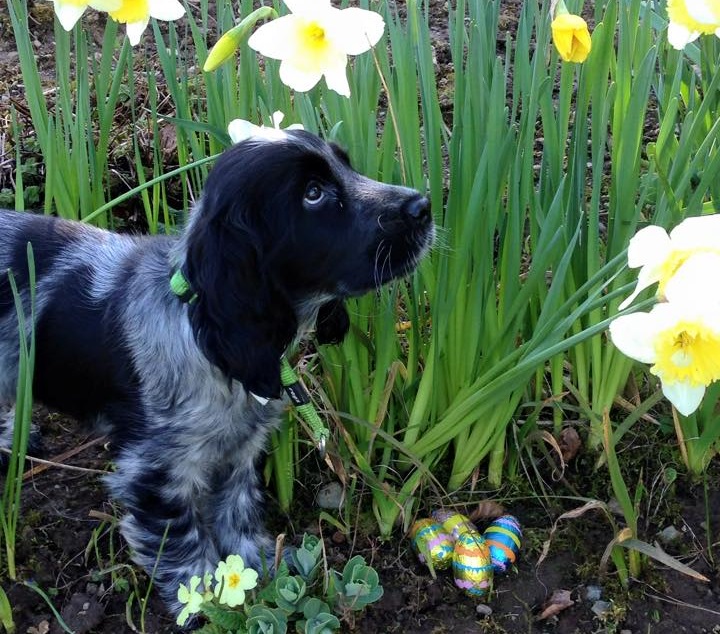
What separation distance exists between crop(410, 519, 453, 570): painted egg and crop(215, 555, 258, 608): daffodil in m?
0.52

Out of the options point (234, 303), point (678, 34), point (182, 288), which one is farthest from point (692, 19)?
point (182, 288)

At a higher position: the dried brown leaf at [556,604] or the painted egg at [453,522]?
the painted egg at [453,522]

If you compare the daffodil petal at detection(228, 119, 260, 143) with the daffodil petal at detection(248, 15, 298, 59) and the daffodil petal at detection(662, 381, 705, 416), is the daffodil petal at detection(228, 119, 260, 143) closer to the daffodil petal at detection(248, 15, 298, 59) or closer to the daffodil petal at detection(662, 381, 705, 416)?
the daffodil petal at detection(248, 15, 298, 59)

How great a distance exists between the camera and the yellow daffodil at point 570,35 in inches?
56.8

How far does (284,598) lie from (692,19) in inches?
51.8

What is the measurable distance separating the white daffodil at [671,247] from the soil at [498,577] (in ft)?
3.41

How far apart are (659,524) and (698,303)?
1243 mm

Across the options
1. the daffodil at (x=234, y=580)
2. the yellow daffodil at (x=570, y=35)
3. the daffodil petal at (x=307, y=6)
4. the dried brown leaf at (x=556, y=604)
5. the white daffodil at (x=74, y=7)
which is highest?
the white daffodil at (x=74, y=7)

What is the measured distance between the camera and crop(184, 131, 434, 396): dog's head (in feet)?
5.16

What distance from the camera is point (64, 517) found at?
213 centimetres

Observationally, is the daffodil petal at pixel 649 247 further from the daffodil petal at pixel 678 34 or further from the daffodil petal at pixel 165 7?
the daffodil petal at pixel 165 7

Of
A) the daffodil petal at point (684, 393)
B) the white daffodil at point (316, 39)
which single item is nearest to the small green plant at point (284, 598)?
the daffodil petal at point (684, 393)

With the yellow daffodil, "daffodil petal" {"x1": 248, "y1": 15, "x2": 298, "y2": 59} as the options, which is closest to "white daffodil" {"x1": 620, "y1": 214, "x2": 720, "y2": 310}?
the yellow daffodil

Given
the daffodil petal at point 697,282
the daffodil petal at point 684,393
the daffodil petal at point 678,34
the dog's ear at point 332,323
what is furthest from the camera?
the dog's ear at point 332,323
